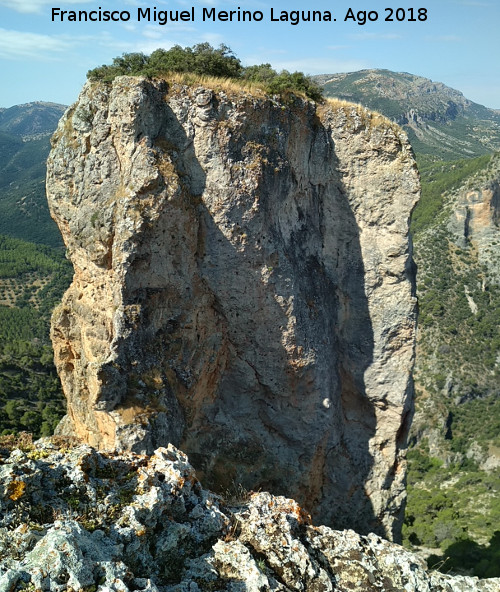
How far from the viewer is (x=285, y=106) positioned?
13016mm

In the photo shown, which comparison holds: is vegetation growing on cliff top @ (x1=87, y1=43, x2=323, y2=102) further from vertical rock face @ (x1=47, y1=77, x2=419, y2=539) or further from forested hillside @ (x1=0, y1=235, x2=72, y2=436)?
forested hillside @ (x1=0, y1=235, x2=72, y2=436)

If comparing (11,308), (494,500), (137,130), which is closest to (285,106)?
(137,130)

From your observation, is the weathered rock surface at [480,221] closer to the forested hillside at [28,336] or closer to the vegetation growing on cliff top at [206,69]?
the forested hillside at [28,336]

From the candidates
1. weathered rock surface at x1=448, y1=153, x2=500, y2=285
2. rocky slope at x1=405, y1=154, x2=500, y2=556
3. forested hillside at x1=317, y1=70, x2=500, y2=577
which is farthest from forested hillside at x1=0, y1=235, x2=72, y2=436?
weathered rock surface at x1=448, y1=153, x2=500, y2=285

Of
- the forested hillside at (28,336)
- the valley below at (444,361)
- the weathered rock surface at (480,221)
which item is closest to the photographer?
the forested hillside at (28,336)

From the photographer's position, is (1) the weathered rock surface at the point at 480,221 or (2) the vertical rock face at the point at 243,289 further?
(1) the weathered rock surface at the point at 480,221

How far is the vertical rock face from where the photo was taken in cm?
1109

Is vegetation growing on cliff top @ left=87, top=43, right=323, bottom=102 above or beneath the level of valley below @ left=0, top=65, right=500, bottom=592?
above

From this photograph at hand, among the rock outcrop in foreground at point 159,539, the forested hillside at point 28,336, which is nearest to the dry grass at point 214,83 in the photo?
the rock outcrop in foreground at point 159,539

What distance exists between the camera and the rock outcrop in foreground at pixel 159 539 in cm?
441

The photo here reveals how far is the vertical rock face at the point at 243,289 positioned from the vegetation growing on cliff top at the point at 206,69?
0.61 m

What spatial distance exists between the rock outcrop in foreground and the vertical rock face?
4.63 metres

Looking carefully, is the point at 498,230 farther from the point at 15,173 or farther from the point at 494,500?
the point at 15,173

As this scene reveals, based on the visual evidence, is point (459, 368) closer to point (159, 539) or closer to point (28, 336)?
point (28, 336)
